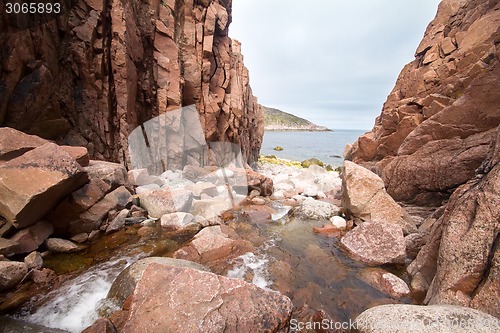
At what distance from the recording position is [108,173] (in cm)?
907

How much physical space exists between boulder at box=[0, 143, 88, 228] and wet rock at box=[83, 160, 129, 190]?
167cm

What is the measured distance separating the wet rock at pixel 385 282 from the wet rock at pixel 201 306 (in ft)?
11.3

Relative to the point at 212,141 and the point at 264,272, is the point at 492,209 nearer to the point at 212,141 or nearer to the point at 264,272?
the point at 264,272

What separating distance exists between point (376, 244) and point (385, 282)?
5.23 feet

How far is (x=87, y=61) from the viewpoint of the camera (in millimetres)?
12477

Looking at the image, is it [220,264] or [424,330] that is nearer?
[424,330]

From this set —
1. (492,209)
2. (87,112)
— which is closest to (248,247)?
(492,209)

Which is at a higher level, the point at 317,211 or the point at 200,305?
the point at 200,305

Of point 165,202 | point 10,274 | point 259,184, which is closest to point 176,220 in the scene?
point 165,202

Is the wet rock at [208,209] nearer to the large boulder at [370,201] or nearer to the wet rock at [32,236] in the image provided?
the wet rock at [32,236]

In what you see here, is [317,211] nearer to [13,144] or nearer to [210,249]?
[210,249]

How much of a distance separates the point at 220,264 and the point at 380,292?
4080 mm

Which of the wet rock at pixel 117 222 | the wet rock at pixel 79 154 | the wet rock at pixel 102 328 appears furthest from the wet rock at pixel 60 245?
the wet rock at pixel 102 328

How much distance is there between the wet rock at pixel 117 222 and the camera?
25.7 feet
